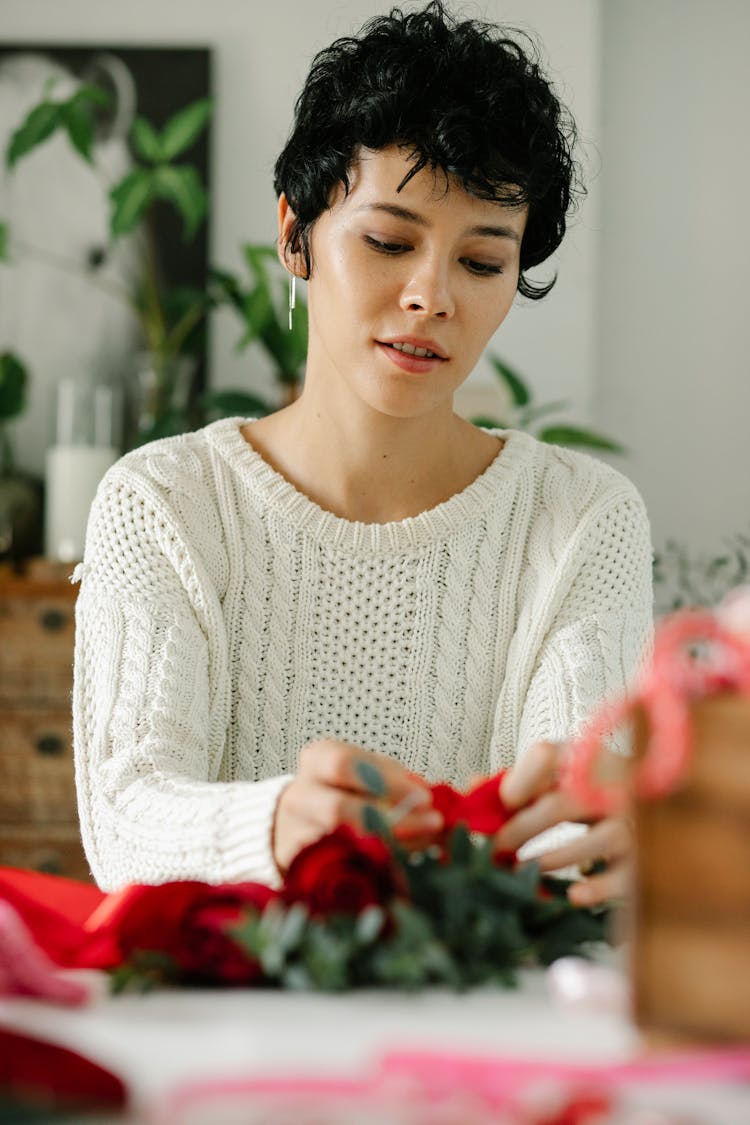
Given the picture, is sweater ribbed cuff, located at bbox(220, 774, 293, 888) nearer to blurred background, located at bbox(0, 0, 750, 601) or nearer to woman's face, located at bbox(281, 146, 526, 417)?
woman's face, located at bbox(281, 146, 526, 417)

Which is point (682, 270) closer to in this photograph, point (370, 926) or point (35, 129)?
point (35, 129)

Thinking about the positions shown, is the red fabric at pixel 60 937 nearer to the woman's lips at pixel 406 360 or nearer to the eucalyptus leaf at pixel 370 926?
the eucalyptus leaf at pixel 370 926

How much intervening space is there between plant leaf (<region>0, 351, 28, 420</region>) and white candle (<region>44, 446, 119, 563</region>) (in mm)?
162

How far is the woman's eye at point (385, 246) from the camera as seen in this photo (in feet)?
4.17

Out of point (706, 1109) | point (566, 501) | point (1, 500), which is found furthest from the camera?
point (1, 500)

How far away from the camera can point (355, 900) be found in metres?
0.64

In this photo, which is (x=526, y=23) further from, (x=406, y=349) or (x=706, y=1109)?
(x=706, y=1109)

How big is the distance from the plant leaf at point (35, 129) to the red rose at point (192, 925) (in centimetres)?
271

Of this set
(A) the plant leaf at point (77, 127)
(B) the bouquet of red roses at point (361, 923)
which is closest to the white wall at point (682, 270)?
(A) the plant leaf at point (77, 127)

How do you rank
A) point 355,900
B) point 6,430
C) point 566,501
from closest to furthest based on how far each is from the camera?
point 355,900 → point 566,501 → point 6,430

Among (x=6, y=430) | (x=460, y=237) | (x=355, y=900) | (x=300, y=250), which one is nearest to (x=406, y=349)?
(x=460, y=237)

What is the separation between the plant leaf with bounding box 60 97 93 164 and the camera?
3.07 metres

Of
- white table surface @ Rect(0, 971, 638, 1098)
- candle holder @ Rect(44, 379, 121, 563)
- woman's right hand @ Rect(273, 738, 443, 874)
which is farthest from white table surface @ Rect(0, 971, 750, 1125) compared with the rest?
candle holder @ Rect(44, 379, 121, 563)

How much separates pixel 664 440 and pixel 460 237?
2.33m
